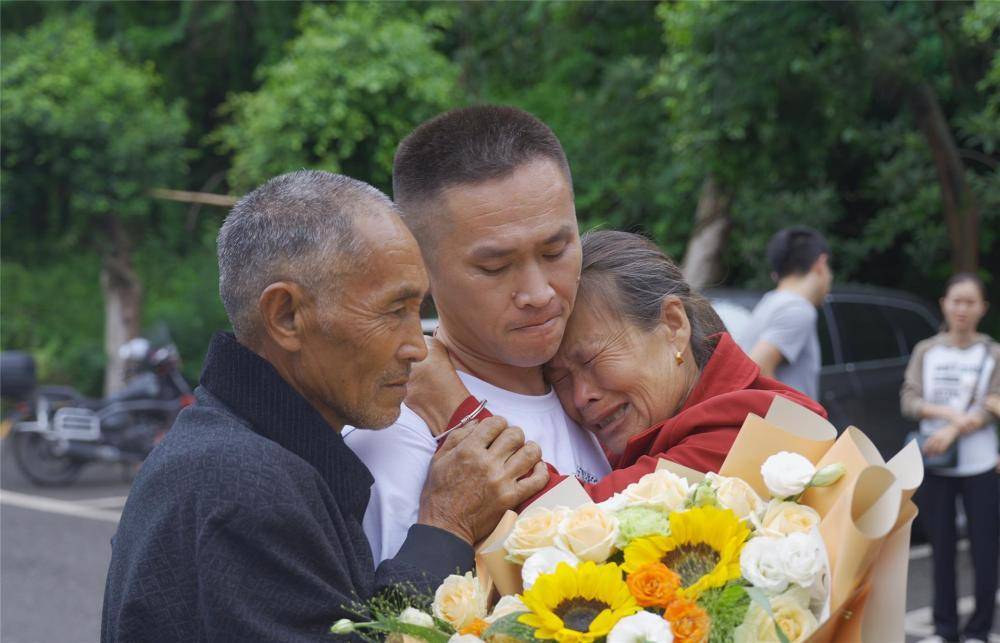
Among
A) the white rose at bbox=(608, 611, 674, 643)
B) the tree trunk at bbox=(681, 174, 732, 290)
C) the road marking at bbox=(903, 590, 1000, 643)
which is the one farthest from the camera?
the tree trunk at bbox=(681, 174, 732, 290)

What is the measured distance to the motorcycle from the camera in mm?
11469

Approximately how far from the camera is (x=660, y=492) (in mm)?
1847

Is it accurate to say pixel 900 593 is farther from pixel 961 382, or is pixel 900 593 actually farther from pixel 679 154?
pixel 679 154

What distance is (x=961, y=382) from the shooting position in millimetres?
6535

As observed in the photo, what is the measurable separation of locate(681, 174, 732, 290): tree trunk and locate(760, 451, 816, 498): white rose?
9.02m

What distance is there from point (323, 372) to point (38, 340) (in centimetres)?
1977

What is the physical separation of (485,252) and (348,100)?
29.7 feet

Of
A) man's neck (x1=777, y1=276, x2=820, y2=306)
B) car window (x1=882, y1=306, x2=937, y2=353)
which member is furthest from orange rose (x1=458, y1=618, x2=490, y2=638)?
car window (x1=882, y1=306, x2=937, y2=353)

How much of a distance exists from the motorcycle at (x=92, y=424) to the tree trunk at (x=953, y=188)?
7063 millimetres

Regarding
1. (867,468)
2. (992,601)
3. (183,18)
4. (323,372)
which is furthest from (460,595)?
(183,18)

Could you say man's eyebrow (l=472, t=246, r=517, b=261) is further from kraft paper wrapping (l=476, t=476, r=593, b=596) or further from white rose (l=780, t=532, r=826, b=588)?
white rose (l=780, t=532, r=826, b=588)

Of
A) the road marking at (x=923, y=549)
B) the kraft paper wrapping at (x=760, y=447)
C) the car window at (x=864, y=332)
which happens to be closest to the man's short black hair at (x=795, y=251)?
the car window at (x=864, y=332)

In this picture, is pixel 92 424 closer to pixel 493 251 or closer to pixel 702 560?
pixel 493 251

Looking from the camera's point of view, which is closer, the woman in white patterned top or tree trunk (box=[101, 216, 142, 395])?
the woman in white patterned top
